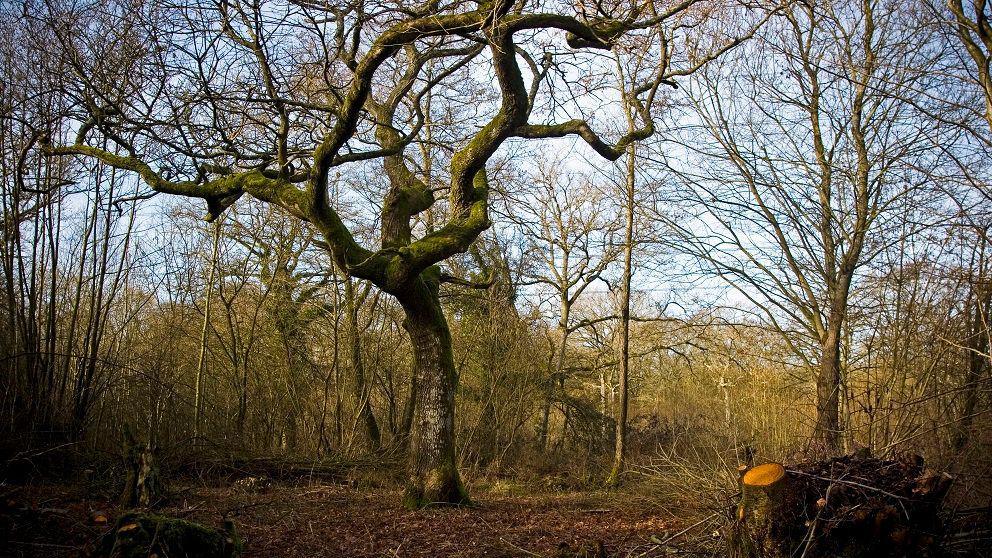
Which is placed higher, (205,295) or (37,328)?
(205,295)

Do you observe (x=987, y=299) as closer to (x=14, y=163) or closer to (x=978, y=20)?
(x=978, y=20)

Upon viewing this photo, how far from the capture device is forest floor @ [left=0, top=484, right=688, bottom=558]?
4418 mm

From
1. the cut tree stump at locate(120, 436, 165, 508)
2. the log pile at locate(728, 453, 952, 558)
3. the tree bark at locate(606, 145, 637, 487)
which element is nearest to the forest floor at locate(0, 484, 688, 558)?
the cut tree stump at locate(120, 436, 165, 508)

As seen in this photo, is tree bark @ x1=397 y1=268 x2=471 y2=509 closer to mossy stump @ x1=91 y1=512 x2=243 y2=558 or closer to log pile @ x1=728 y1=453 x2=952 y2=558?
mossy stump @ x1=91 y1=512 x2=243 y2=558

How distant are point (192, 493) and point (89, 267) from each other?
3073 mm

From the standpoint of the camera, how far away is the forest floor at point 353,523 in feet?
14.5

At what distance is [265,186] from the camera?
738 centimetres

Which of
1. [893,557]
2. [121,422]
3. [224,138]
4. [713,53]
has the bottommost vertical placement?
[893,557]

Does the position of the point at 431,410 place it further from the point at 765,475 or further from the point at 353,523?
the point at 765,475

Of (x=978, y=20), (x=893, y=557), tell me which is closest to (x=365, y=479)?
(x=893, y=557)

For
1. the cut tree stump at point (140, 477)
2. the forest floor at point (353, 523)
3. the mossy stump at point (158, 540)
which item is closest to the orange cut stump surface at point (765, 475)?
the forest floor at point (353, 523)

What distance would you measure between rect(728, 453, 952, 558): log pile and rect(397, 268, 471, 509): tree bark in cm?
405

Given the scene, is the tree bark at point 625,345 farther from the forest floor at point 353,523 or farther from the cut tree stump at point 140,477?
the cut tree stump at point 140,477

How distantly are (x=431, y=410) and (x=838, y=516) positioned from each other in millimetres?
4668
